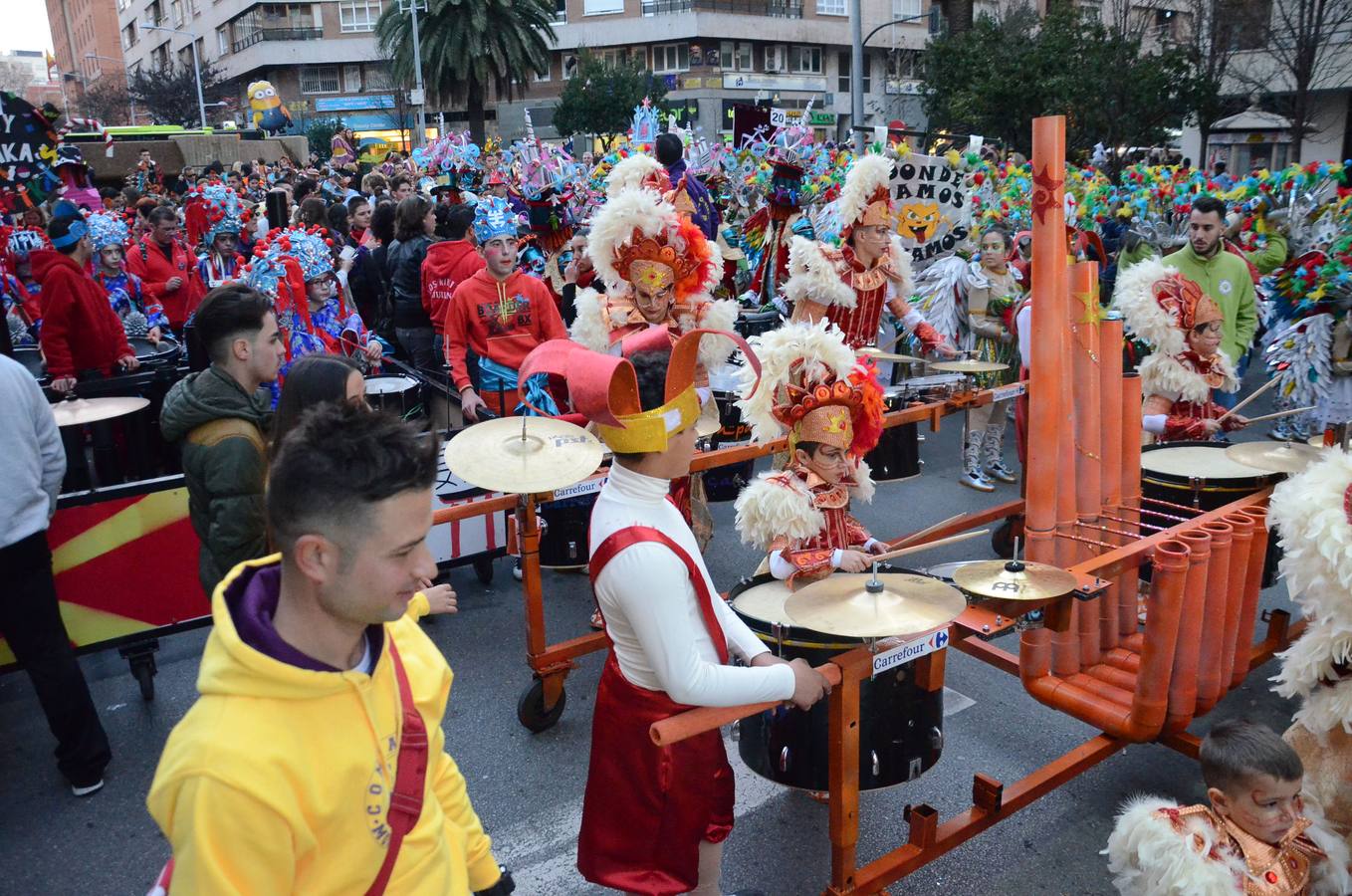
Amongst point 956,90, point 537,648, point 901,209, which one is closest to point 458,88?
point 956,90

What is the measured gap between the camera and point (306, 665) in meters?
1.59

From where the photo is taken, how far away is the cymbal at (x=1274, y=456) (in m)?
4.02

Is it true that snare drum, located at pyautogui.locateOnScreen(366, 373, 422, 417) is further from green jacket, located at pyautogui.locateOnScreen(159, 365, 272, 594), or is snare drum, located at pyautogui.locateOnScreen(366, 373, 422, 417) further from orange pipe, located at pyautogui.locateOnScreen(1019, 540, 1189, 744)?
orange pipe, located at pyautogui.locateOnScreen(1019, 540, 1189, 744)

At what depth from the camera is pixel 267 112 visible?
39.2m

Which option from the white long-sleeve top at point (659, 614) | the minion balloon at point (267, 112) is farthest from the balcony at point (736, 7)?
the white long-sleeve top at point (659, 614)

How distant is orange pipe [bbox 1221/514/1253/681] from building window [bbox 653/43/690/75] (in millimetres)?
51442

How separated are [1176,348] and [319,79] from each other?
6630cm

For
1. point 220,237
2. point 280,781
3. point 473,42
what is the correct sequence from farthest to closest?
point 473,42 → point 220,237 → point 280,781

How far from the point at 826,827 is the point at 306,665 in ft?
8.73

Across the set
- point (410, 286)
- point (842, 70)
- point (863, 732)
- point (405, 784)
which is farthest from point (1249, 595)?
point (842, 70)

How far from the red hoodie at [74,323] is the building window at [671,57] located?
48476 mm

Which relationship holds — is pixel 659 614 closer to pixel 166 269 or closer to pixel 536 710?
pixel 536 710

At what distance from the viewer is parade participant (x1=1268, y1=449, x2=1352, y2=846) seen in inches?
114

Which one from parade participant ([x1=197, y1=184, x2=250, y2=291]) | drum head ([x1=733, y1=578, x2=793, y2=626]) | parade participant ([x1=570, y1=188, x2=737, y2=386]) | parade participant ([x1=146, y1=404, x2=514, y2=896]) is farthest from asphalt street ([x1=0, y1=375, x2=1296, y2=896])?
parade participant ([x1=197, y1=184, x2=250, y2=291])
